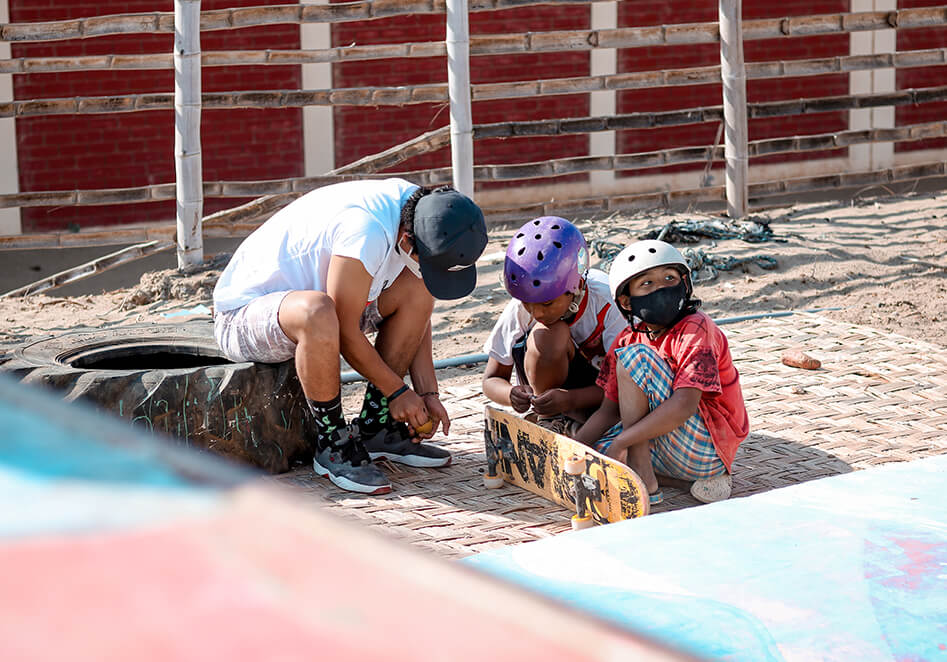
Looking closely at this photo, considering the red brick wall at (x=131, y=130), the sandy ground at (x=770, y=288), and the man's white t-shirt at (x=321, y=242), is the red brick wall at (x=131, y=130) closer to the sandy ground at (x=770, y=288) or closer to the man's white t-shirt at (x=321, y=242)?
the sandy ground at (x=770, y=288)

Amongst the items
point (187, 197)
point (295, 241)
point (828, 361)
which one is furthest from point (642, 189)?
point (295, 241)

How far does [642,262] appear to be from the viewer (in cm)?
330

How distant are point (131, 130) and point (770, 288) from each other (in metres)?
5.82

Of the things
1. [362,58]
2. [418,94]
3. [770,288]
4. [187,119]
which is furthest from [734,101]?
[187,119]

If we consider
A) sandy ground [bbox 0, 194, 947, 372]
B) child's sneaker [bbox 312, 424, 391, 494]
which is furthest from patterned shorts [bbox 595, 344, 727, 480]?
sandy ground [bbox 0, 194, 947, 372]

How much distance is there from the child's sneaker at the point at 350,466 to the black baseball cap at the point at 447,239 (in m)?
0.56

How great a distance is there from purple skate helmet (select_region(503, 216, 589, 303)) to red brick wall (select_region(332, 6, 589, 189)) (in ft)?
21.2

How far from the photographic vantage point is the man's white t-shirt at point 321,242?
3.50 meters

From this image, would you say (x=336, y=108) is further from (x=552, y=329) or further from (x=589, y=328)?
(x=552, y=329)

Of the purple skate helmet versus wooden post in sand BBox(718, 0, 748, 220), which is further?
wooden post in sand BBox(718, 0, 748, 220)

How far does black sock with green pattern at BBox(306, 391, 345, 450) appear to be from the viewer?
363cm

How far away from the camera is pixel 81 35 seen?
7156 millimetres

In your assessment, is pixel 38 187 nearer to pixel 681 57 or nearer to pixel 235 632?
pixel 681 57

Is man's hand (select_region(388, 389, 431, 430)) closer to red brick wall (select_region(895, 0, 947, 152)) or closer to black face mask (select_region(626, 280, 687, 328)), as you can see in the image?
black face mask (select_region(626, 280, 687, 328))
